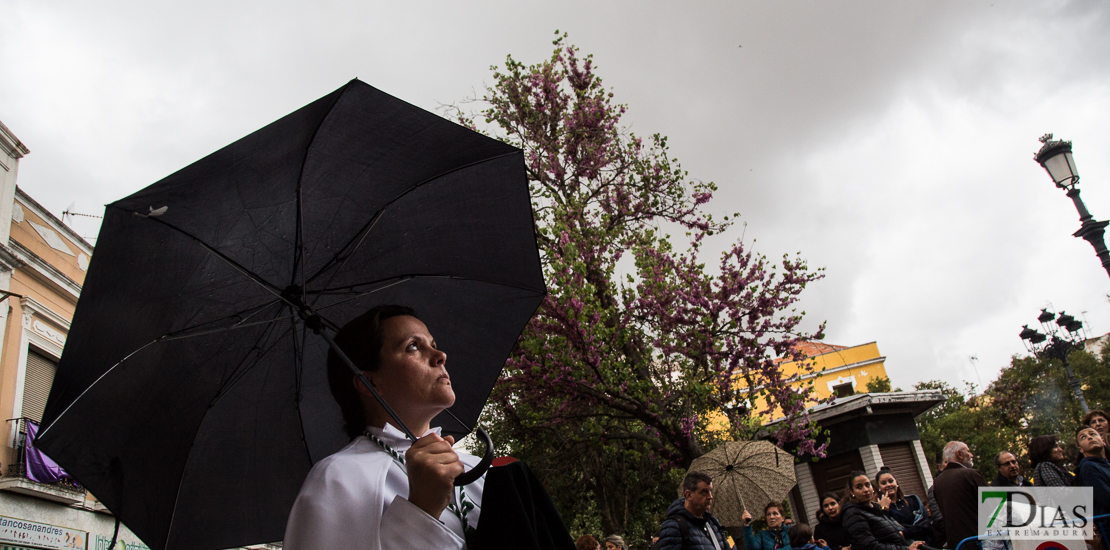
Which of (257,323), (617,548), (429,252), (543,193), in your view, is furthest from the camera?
(543,193)

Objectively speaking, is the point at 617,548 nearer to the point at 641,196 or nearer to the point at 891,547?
the point at 891,547

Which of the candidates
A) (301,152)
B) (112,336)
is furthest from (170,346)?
(301,152)

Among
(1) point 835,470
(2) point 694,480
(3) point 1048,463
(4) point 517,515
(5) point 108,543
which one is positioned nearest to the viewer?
(4) point 517,515

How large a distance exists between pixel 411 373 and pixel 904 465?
19.4 meters

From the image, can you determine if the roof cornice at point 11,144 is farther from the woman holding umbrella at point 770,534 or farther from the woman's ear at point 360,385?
the woman's ear at point 360,385

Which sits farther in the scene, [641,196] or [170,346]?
[641,196]

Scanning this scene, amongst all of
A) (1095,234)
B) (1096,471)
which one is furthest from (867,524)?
(1095,234)

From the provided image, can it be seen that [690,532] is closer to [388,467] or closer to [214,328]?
[214,328]

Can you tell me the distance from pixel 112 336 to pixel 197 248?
1.28ft

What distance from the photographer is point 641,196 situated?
14.8 metres

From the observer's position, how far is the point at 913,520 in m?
7.82

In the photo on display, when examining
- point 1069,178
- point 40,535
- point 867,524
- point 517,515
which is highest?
point 1069,178

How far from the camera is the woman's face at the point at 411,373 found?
2066 mm

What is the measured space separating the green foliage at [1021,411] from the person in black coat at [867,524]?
30.8m
